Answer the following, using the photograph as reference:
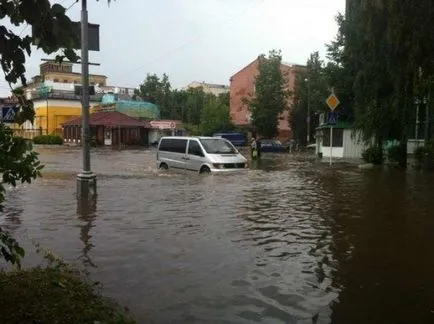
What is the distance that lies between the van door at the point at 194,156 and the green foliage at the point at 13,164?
1600cm

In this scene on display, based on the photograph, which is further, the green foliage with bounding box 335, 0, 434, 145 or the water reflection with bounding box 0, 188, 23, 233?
the green foliage with bounding box 335, 0, 434, 145

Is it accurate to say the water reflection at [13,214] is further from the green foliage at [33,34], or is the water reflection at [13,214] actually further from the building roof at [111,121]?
the building roof at [111,121]

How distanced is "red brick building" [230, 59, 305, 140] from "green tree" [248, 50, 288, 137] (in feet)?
13.2

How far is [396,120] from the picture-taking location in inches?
888

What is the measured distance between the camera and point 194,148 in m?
21.1

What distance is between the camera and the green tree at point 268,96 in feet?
206

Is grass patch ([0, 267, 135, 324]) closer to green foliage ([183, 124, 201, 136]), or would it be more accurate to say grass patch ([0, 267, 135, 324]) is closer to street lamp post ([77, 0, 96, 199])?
street lamp post ([77, 0, 96, 199])

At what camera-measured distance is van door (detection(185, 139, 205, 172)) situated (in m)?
20.8

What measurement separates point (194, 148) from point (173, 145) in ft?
5.20

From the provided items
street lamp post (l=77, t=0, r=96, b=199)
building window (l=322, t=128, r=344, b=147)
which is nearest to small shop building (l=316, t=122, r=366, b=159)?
building window (l=322, t=128, r=344, b=147)

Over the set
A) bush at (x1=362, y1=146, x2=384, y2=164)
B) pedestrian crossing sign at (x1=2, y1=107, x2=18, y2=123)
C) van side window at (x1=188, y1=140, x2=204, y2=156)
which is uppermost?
pedestrian crossing sign at (x1=2, y1=107, x2=18, y2=123)

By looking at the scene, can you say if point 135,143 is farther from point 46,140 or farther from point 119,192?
point 119,192

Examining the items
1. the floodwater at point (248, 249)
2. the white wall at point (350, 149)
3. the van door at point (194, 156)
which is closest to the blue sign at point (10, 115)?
the floodwater at point (248, 249)

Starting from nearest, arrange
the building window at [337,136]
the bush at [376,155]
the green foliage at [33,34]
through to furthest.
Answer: the green foliage at [33,34] → the bush at [376,155] → the building window at [337,136]
